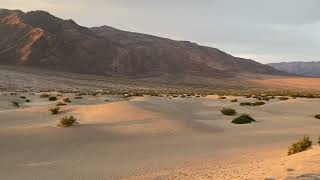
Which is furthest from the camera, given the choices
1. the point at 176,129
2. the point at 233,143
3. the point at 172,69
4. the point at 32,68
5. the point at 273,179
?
the point at 172,69

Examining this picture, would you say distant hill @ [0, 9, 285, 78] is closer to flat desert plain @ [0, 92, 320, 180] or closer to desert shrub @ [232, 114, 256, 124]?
flat desert plain @ [0, 92, 320, 180]

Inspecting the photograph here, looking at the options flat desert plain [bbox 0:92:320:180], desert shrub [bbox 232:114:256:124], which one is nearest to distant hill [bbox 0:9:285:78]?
flat desert plain [bbox 0:92:320:180]

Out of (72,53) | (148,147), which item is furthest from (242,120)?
(72,53)

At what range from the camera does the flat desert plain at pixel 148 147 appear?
11.2 metres

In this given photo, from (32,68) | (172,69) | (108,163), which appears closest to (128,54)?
(172,69)

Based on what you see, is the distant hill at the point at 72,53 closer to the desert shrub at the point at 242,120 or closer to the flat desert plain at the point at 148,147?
the flat desert plain at the point at 148,147

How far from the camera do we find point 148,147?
15102 millimetres

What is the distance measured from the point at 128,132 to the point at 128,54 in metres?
133

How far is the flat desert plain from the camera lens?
11.2 metres

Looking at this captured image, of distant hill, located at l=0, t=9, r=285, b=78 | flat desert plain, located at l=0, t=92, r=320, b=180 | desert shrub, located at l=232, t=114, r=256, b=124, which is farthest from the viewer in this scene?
distant hill, located at l=0, t=9, r=285, b=78

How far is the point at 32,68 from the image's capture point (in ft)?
408

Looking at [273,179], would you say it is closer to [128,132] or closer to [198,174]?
[198,174]

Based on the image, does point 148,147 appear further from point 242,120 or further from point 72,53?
point 72,53

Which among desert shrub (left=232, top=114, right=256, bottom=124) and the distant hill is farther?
the distant hill
